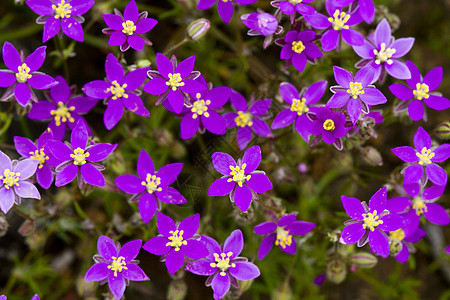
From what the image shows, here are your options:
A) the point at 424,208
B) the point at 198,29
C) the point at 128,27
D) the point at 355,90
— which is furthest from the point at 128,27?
the point at 424,208

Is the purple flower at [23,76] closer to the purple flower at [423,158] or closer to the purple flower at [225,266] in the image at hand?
the purple flower at [225,266]

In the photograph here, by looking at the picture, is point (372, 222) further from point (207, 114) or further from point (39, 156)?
point (39, 156)

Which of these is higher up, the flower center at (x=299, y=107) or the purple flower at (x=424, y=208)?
the flower center at (x=299, y=107)

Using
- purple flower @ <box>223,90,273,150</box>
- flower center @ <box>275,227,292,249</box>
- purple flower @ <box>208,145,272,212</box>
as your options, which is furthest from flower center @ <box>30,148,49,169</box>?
flower center @ <box>275,227,292,249</box>

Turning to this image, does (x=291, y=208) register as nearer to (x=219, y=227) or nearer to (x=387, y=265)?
(x=219, y=227)

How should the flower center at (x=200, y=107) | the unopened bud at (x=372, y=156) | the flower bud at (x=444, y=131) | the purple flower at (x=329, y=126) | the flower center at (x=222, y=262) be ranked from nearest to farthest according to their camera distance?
the purple flower at (x=329, y=126)
the flower center at (x=222, y=262)
the flower center at (x=200, y=107)
the flower bud at (x=444, y=131)
the unopened bud at (x=372, y=156)

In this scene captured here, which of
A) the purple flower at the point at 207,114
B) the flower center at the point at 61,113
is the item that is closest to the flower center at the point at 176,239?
the purple flower at the point at 207,114

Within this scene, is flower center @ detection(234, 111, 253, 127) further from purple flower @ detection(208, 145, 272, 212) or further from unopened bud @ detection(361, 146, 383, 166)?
unopened bud @ detection(361, 146, 383, 166)
